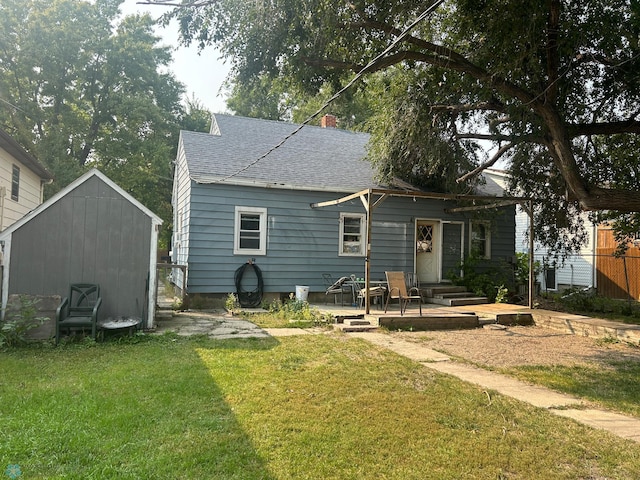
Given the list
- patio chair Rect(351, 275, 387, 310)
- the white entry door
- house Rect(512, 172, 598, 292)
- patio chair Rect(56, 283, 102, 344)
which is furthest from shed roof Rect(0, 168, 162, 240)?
house Rect(512, 172, 598, 292)

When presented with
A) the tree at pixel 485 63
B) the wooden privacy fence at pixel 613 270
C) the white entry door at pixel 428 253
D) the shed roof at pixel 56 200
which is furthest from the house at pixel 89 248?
the wooden privacy fence at pixel 613 270

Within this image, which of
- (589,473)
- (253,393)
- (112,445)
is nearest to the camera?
(589,473)

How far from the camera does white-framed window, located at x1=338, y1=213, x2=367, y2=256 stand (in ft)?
39.4

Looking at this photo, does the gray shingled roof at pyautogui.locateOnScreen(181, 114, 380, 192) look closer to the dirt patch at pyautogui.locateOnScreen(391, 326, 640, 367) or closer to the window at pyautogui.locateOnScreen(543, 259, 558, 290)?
the dirt patch at pyautogui.locateOnScreen(391, 326, 640, 367)

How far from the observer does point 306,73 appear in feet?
24.5

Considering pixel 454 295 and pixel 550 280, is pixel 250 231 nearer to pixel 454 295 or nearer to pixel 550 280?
pixel 454 295

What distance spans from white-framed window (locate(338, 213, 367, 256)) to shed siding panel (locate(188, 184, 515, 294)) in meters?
0.18

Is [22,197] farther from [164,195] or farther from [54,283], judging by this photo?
[164,195]

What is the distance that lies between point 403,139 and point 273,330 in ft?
19.5

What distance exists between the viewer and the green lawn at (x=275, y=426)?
2.74m

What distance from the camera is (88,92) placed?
83.7 feet

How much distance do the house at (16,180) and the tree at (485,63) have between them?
577 cm

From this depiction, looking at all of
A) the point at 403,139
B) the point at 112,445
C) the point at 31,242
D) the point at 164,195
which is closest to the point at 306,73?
the point at 403,139

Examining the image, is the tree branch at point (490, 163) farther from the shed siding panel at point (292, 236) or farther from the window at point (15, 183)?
the window at point (15, 183)
